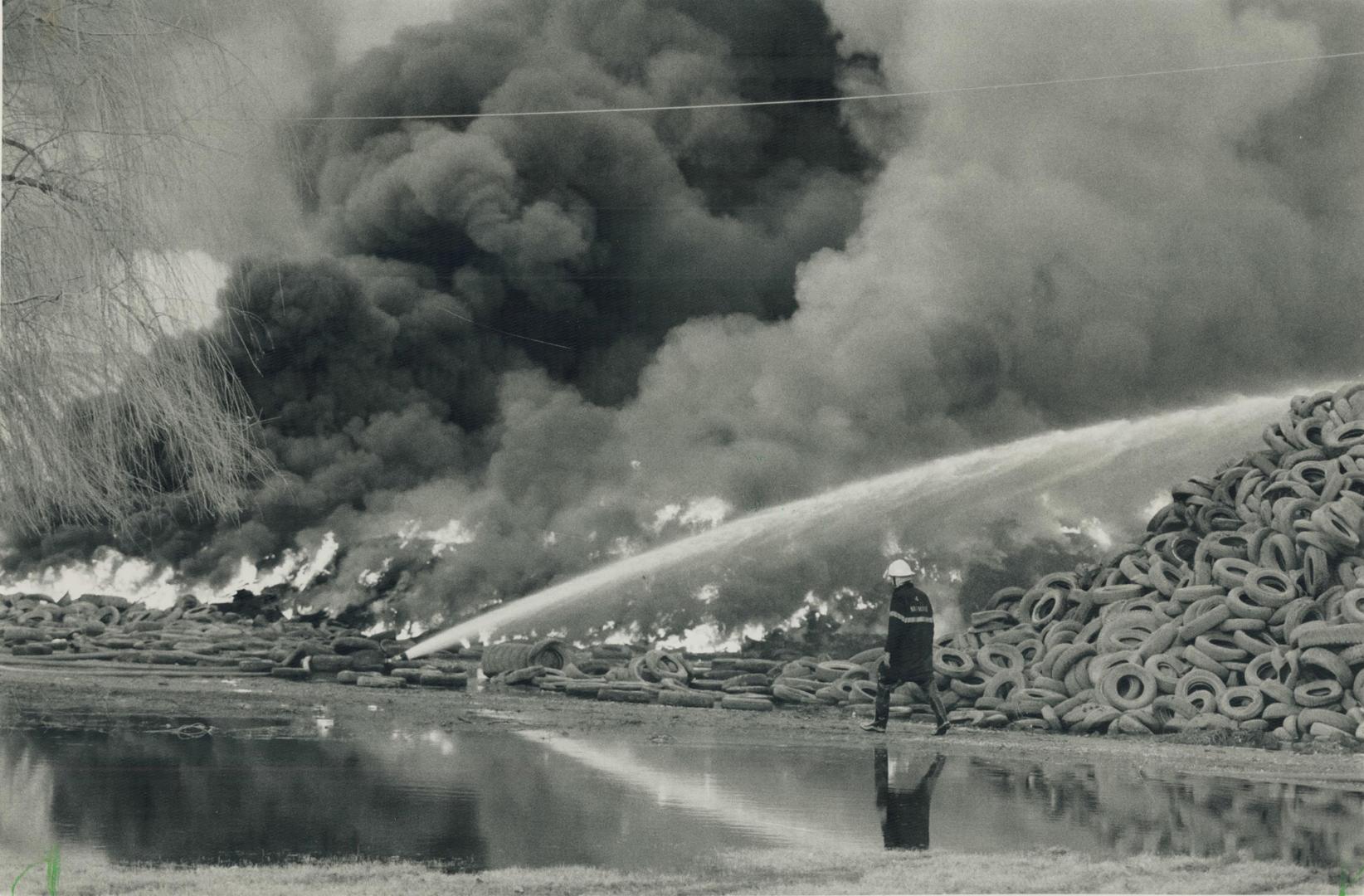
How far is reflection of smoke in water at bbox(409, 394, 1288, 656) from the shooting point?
31.7 feet

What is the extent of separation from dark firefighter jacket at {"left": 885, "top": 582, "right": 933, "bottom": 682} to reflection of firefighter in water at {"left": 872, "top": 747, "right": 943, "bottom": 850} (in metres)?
0.64

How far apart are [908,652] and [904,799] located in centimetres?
174

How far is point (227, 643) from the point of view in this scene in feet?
34.2

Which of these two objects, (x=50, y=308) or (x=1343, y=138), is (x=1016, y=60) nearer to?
(x=1343, y=138)

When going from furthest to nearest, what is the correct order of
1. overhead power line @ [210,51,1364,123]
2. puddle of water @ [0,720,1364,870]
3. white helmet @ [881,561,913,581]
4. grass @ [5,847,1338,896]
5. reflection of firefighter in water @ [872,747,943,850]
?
white helmet @ [881,561,913,581]
overhead power line @ [210,51,1364,123]
reflection of firefighter in water @ [872,747,943,850]
puddle of water @ [0,720,1364,870]
grass @ [5,847,1338,896]

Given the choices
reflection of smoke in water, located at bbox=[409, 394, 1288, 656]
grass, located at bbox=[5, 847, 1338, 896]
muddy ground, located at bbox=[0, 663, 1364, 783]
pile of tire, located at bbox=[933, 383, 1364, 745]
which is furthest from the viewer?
reflection of smoke in water, located at bbox=[409, 394, 1288, 656]

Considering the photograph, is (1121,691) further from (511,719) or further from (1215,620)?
(511,719)

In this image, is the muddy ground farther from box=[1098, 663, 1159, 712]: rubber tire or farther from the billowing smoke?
the billowing smoke

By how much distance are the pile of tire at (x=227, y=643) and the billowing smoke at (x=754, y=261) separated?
45 cm

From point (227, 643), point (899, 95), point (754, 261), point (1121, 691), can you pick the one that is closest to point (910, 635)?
point (1121, 691)

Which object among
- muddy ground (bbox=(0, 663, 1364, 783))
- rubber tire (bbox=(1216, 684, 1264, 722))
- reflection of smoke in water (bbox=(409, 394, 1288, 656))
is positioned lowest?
muddy ground (bbox=(0, 663, 1364, 783))

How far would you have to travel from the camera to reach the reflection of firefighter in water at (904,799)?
22.4 feet

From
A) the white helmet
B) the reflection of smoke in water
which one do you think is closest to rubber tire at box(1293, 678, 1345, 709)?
the reflection of smoke in water

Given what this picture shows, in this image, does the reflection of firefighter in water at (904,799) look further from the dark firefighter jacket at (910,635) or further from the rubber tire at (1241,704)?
the rubber tire at (1241,704)
